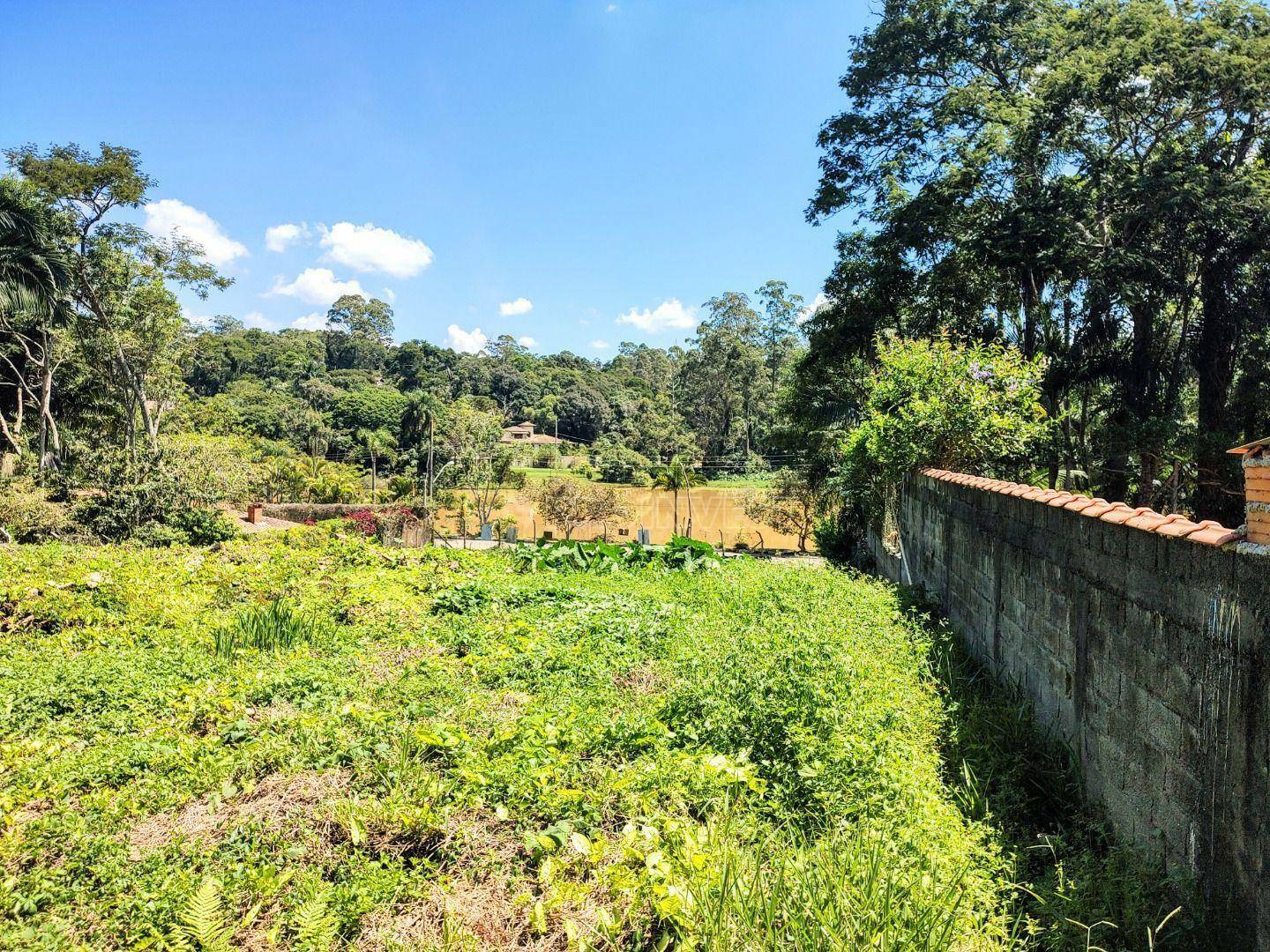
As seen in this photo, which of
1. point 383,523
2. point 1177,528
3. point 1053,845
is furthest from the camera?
point 383,523

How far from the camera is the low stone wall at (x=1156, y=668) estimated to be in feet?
7.48

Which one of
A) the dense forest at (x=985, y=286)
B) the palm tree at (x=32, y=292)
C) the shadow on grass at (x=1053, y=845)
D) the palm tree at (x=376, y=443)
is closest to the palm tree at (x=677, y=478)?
the dense forest at (x=985, y=286)

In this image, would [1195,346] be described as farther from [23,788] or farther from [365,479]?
[365,479]

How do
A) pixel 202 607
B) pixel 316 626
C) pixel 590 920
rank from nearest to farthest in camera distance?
pixel 590 920 < pixel 316 626 < pixel 202 607

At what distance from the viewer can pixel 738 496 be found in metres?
29.8

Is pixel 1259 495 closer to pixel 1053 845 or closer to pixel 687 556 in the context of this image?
pixel 1053 845

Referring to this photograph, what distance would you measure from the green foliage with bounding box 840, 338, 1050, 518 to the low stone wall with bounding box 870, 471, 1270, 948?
341 cm

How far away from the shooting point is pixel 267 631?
576cm

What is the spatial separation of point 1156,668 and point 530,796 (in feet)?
9.05

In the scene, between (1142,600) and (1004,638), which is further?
(1004,638)

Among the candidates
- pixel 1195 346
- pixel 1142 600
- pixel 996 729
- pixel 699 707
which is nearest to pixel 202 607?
pixel 699 707

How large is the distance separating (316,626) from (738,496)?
2479 centimetres

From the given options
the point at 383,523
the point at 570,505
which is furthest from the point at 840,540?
the point at 570,505

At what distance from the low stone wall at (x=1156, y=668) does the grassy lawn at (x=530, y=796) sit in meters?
0.28
